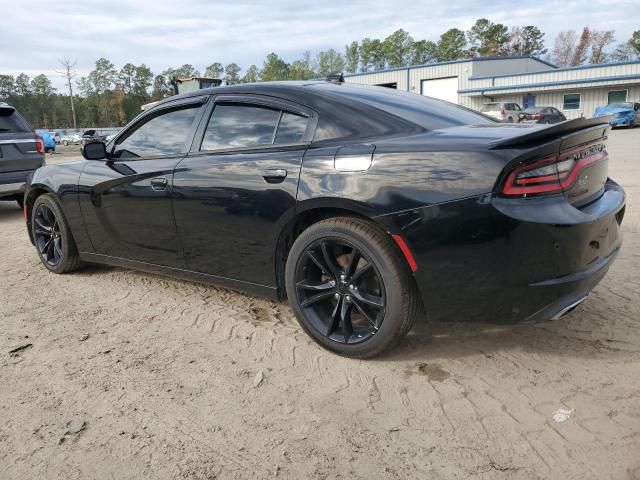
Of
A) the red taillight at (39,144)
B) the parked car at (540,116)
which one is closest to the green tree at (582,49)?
the parked car at (540,116)

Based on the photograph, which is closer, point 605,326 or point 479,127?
point 479,127

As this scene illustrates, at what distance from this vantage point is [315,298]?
3.01 metres

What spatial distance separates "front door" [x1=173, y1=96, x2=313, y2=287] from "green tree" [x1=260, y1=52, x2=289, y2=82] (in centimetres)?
8036

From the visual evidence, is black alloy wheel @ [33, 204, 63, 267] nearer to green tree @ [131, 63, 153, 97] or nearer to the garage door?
the garage door

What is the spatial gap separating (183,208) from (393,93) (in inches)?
62.8

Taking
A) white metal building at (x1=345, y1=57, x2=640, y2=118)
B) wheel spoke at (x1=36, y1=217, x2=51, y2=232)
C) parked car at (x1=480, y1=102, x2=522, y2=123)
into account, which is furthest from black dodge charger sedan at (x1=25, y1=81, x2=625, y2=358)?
white metal building at (x1=345, y1=57, x2=640, y2=118)

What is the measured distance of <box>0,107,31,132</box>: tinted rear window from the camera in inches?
317

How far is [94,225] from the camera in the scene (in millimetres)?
4184

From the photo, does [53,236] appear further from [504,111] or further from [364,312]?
[504,111]

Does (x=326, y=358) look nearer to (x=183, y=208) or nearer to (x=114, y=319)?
(x=183, y=208)

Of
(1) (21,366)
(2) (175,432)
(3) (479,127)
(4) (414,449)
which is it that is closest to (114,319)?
(1) (21,366)

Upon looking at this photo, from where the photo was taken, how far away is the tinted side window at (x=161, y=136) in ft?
12.1

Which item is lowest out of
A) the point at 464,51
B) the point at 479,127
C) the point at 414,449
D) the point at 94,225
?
the point at 414,449

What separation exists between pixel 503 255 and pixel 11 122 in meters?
8.22
